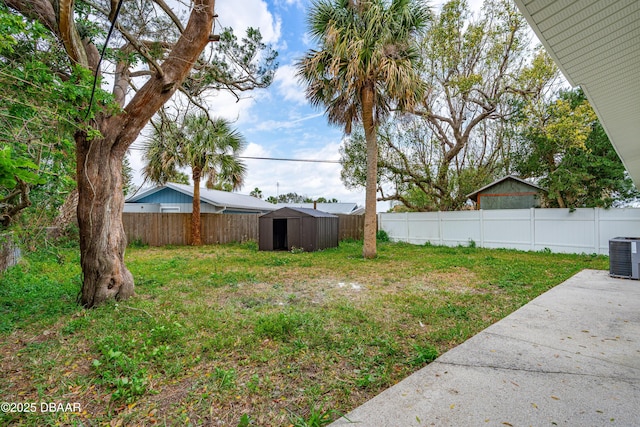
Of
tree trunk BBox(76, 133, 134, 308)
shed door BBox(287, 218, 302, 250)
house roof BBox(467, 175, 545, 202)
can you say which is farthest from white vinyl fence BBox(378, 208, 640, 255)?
tree trunk BBox(76, 133, 134, 308)

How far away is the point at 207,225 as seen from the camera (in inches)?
500

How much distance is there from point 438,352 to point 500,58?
13803 millimetres

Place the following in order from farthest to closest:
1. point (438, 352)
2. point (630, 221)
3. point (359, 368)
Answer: point (630, 221) → point (438, 352) → point (359, 368)

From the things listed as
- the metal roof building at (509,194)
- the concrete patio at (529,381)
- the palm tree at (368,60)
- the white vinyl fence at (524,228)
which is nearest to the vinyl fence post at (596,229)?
the white vinyl fence at (524,228)

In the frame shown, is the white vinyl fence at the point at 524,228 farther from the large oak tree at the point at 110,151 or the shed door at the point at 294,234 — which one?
the large oak tree at the point at 110,151

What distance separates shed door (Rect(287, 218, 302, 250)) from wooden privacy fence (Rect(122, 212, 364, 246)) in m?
3.85

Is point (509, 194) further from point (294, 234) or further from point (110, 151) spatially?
point (110, 151)

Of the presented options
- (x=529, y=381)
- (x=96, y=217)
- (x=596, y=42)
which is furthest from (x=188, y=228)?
(x=596, y=42)

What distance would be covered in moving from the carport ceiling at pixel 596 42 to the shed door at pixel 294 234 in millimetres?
8402

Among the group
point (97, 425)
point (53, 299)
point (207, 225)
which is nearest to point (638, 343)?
point (97, 425)

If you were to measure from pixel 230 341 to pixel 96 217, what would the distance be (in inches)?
101

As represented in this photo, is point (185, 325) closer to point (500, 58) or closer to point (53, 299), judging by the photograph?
point (53, 299)

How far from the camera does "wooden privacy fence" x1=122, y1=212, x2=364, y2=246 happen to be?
11.6 m

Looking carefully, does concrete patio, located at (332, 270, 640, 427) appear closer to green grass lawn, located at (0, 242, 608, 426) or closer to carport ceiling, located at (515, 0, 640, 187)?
green grass lawn, located at (0, 242, 608, 426)
